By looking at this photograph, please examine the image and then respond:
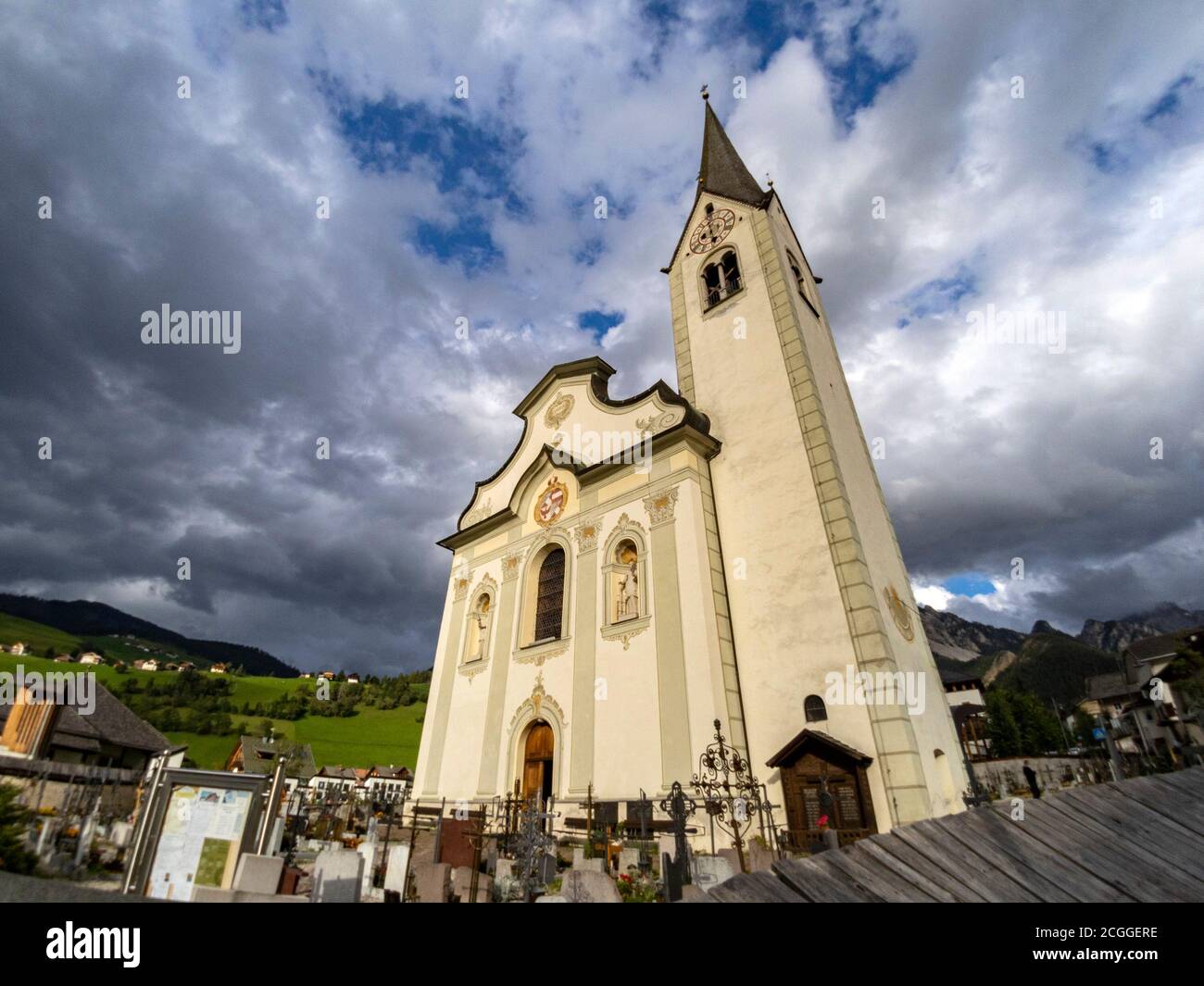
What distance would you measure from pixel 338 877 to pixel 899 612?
13.7 m

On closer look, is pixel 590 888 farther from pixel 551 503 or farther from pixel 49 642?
pixel 49 642

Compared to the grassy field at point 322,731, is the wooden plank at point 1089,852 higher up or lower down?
lower down

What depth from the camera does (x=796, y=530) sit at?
46.8ft

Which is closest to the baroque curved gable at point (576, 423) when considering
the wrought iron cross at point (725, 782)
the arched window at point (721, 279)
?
the arched window at point (721, 279)

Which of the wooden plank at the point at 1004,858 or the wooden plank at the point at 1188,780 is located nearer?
the wooden plank at the point at 1004,858

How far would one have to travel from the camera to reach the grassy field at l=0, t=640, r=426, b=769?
199 ft

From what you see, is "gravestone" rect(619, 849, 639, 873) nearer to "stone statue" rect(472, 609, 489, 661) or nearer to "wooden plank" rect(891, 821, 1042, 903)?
"wooden plank" rect(891, 821, 1042, 903)

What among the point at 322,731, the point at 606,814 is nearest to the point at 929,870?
the point at 606,814

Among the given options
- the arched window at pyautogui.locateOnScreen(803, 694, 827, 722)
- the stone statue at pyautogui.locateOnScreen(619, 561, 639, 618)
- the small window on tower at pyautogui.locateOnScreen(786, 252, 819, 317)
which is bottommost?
the arched window at pyautogui.locateOnScreen(803, 694, 827, 722)

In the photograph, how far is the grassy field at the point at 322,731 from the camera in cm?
6056

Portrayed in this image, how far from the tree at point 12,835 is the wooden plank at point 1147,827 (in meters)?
9.70

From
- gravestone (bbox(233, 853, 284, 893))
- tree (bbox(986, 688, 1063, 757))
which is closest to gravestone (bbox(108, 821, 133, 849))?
gravestone (bbox(233, 853, 284, 893))

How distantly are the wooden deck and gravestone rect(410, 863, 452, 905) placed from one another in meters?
8.31

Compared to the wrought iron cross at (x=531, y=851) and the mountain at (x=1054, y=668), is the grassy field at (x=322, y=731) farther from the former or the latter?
the mountain at (x=1054, y=668)
